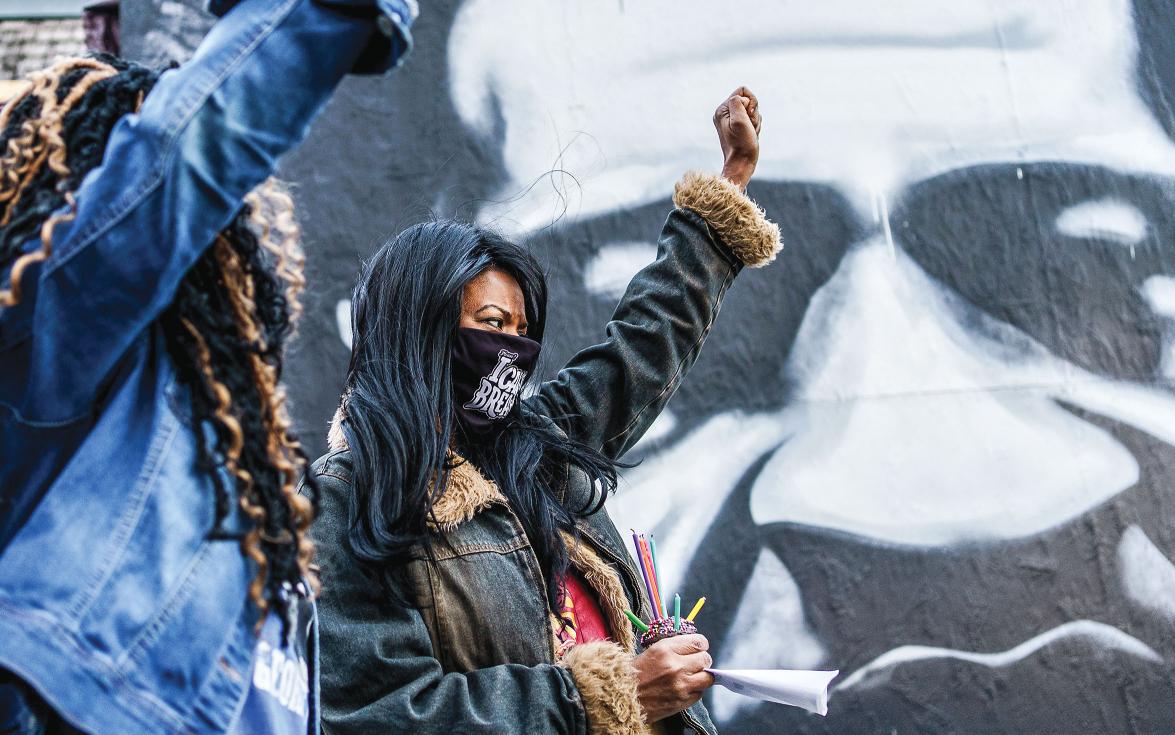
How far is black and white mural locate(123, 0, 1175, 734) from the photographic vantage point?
3541 millimetres

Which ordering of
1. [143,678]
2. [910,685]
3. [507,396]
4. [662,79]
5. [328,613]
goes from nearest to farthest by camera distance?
[143,678] < [328,613] < [507,396] < [910,685] < [662,79]

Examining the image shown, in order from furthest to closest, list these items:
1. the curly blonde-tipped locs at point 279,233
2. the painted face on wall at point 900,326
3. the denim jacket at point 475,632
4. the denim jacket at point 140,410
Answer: the painted face on wall at point 900,326
the denim jacket at point 475,632
the curly blonde-tipped locs at point 279,233
the denim jacket at point 140,410

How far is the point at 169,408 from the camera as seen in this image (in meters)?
1.14

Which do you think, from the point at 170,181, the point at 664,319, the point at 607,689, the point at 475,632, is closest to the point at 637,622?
the point at 607,689

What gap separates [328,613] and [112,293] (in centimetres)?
92

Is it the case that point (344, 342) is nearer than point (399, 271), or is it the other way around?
point (399, 271)

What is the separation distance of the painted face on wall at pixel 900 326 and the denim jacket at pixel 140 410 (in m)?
2.52

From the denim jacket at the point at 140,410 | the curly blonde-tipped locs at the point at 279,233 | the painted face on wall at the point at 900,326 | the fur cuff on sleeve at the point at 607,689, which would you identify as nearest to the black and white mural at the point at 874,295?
the painted face on wall at the point at 900,326

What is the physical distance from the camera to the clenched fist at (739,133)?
7.69 feet

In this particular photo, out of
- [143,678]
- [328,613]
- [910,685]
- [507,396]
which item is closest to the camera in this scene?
[143,678]

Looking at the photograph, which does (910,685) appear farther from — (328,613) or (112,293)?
(112,293)

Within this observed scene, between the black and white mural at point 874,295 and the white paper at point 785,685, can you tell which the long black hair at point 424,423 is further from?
the black and white mural at point 874,295

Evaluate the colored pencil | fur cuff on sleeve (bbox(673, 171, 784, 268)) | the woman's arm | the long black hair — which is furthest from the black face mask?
fur cuff on sleeve (bbox(673, 171, 784, 268))

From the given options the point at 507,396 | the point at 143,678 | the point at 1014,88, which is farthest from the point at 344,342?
the point at 143,678
